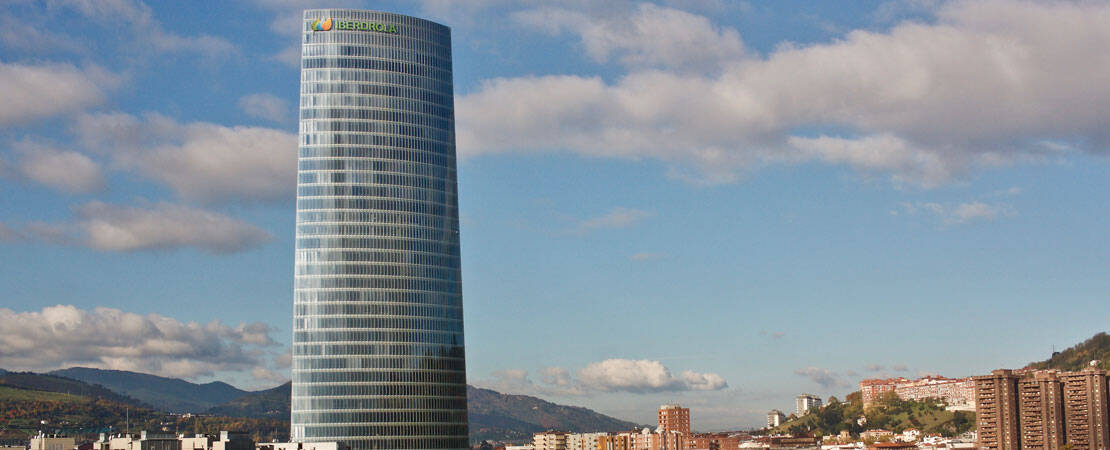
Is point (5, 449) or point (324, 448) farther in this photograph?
point (324, 448)

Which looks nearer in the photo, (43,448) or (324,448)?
(43,448)

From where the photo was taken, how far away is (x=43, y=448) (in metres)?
163

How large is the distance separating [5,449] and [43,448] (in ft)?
33.6

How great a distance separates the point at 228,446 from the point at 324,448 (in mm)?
→ 26520

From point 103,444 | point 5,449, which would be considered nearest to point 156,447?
point 103,444

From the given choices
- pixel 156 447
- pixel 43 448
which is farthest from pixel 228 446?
pixel 43 448

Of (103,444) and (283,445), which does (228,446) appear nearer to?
(103,444)

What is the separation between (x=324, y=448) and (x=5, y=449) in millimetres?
45281

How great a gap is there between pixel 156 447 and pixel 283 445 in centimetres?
3508

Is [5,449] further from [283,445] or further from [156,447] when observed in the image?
[283,445]

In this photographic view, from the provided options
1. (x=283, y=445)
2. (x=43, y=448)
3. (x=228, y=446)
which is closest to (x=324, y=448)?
(x=283, y=445)

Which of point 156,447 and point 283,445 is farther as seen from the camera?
point 283,445

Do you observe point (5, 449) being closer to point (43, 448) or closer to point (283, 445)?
point (43, 448)

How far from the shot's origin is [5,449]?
16988cm
